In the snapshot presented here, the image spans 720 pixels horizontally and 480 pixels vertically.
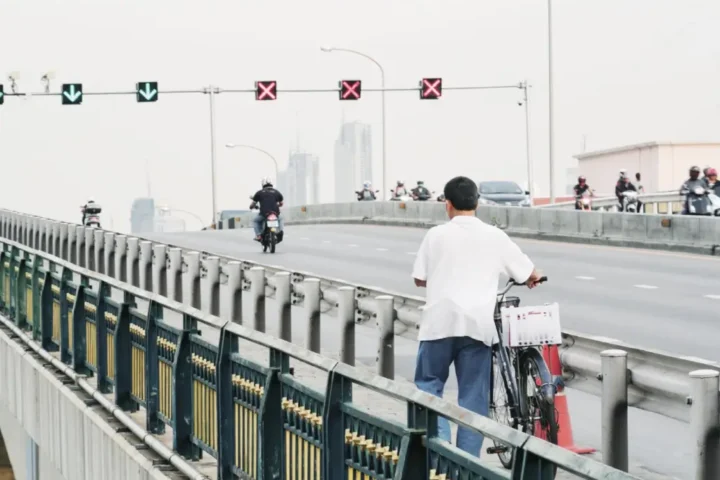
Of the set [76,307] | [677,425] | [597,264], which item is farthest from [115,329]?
[597,264]

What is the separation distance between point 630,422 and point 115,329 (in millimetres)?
4206

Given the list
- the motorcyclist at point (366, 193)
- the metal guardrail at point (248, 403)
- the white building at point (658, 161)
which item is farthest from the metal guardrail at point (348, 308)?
the white building at point (658, 161)

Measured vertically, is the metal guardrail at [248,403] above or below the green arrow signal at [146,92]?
below

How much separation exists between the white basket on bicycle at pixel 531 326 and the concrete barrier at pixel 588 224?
75.6 ft

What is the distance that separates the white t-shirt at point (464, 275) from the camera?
8461 millimetres

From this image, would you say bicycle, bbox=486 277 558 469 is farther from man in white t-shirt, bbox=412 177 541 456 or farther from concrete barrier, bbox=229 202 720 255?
concrete barrier, bbox=229 202 720 255

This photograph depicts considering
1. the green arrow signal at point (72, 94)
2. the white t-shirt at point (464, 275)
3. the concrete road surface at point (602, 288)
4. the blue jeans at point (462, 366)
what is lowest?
the concrete road surface at point (602, 288)

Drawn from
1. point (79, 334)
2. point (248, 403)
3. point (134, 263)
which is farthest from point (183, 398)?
point (134, 263)

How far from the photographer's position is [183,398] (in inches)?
412

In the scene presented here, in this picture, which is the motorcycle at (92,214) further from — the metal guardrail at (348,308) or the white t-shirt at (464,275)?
the white t-shirt at (464,275)

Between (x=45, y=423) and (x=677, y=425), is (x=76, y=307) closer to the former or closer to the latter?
(x=45, y=423)

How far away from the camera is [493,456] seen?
6.69 meters

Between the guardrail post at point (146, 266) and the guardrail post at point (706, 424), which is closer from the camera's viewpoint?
the guardrail post at point (706, 424)

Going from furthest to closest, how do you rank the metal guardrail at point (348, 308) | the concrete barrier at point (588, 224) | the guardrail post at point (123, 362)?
1. the concrete barrier at point (588, 224)
2. the guardrail post at point (123, 362)
3. the metal guardrail at point (348, 308)
